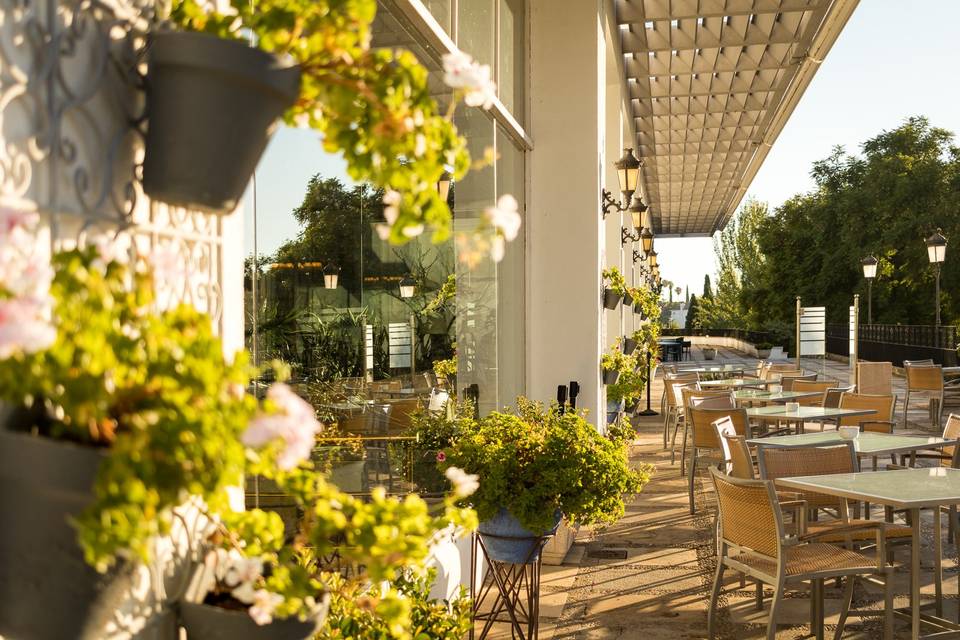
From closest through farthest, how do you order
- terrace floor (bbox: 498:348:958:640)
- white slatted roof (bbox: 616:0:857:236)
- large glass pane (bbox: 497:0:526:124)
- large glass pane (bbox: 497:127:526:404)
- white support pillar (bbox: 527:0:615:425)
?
terrace floor (bbox: 498:348:958:640)
large glass pane (bbox: 497:127:526:404)
large glass pane (bbox: 497:0:526:124)
white support pillar (bbox: 527:0:615:425)
white slatted roof (bbox: 616:0:857:236)

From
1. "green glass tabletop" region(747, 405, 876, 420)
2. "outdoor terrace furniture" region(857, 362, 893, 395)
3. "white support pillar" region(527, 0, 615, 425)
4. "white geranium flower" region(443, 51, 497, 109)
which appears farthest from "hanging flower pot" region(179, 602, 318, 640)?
"outdoor terrace furniture" region(857, 362, 893, 395)

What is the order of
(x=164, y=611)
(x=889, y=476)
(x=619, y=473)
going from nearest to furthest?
(x=164, y=611), (x=619, y=473), (x=889, y=476)

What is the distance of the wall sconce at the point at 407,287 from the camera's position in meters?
3.98

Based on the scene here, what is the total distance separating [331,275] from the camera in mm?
3088

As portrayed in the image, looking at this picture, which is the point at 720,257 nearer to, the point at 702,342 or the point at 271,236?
the point at 702,342

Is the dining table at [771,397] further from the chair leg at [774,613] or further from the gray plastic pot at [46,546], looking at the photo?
the gray plastic pot at [46,546]

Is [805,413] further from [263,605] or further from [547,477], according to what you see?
[263,605]

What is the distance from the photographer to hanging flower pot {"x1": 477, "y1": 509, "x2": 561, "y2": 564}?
3.50 metres

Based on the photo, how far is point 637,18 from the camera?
10883mm

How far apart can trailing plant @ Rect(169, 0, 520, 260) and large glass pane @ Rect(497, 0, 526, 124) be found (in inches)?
202

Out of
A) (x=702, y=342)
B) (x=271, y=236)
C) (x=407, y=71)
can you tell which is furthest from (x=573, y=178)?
(x=702, y=342)

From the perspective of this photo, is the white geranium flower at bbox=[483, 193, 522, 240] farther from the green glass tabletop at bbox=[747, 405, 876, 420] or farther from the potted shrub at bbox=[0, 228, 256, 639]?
the green glass tabletop at bbox=[747, 405, 876, 420]

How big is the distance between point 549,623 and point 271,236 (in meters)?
2.90

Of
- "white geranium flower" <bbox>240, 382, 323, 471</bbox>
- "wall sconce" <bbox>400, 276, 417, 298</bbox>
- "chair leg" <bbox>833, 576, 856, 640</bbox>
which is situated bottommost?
"chair leg" <bbox>833, 576, 856, 640</bbox>
